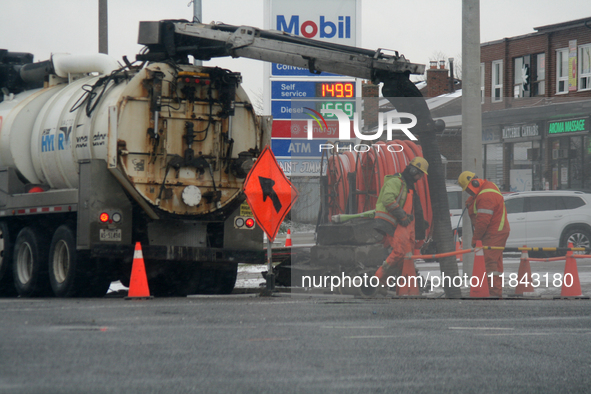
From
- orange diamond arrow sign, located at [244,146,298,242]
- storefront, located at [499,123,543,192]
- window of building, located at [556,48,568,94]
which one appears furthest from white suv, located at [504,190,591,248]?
window of building, located at [556,48,568,94]

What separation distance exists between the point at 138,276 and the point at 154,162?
1.50 m

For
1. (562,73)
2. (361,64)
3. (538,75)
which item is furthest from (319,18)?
(538,75)

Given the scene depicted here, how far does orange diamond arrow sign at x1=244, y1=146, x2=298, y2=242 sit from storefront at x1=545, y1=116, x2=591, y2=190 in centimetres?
1055

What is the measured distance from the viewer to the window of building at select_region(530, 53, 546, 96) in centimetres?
3412

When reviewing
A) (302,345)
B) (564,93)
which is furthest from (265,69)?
(302,345)

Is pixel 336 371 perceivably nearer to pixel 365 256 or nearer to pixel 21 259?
pixel 365 256

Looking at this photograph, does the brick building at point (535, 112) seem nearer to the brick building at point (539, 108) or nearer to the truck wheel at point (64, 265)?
the brick building at point (539, 108)

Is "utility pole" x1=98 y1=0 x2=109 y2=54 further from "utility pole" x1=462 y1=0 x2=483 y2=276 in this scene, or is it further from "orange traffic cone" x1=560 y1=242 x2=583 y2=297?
"orange traffic cone" x1=560 y1=242 x2=583 y2=297

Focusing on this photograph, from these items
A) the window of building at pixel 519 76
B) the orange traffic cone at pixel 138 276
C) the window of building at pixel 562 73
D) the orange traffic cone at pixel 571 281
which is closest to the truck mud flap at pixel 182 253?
the orange traffic cone at pixel 138 276

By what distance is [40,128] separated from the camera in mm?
12836

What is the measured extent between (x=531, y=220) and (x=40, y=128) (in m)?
8.65

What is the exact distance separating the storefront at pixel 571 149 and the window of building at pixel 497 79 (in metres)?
10.6

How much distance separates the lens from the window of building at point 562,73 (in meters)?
33.1

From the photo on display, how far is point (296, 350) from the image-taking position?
5891 millimetres
